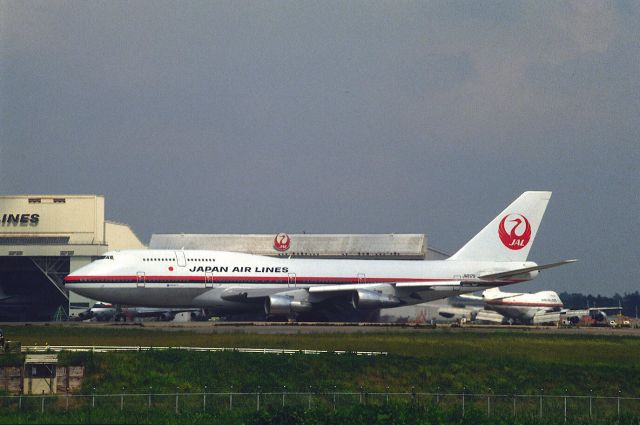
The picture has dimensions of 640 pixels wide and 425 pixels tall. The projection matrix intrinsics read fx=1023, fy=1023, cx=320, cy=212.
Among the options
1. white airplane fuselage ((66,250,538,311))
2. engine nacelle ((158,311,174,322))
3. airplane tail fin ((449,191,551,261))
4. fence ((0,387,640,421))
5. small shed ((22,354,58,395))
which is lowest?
fence ((0,387,640,421))

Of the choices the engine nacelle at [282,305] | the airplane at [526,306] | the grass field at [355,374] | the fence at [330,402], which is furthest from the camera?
the airplane at [526,306]

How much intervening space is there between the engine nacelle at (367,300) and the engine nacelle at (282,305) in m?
3.36

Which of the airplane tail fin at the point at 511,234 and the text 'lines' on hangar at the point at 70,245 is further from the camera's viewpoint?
the text 'lines' on hangar at the point at 70,245

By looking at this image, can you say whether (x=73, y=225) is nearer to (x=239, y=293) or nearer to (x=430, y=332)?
(x=239, y=293)

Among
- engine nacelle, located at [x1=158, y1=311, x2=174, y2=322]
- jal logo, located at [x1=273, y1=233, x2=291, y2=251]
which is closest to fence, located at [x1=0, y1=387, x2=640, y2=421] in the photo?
engine nacelle, located at [x1=158, y1=311, x2=174, y2=322]

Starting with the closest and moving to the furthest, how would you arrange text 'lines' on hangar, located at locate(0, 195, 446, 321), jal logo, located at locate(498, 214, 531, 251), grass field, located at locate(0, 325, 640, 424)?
grass field, located at locate(0, 325, 640, 424), jal logo, located at locate(498, 214, 531, 251), text 'lines' on hangar, located at locate(0, 195, 446, 321)

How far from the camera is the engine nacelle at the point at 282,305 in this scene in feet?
230

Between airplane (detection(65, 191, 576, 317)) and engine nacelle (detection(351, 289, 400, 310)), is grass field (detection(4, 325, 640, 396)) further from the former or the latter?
engine nacelle (detection(351, 289, 400, 310))

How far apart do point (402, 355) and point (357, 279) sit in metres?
28.4

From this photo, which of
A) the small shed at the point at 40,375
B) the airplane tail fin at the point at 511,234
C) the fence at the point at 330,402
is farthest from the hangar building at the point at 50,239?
the fence at the point at 330,402

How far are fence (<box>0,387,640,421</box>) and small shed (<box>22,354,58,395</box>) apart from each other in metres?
4.89

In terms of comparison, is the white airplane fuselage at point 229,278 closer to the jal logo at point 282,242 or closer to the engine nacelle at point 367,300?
the engine nacelle at point 367,300

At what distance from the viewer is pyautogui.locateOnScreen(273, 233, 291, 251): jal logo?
107 meters

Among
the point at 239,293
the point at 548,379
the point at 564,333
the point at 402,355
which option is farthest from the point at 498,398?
the point at 239,293
